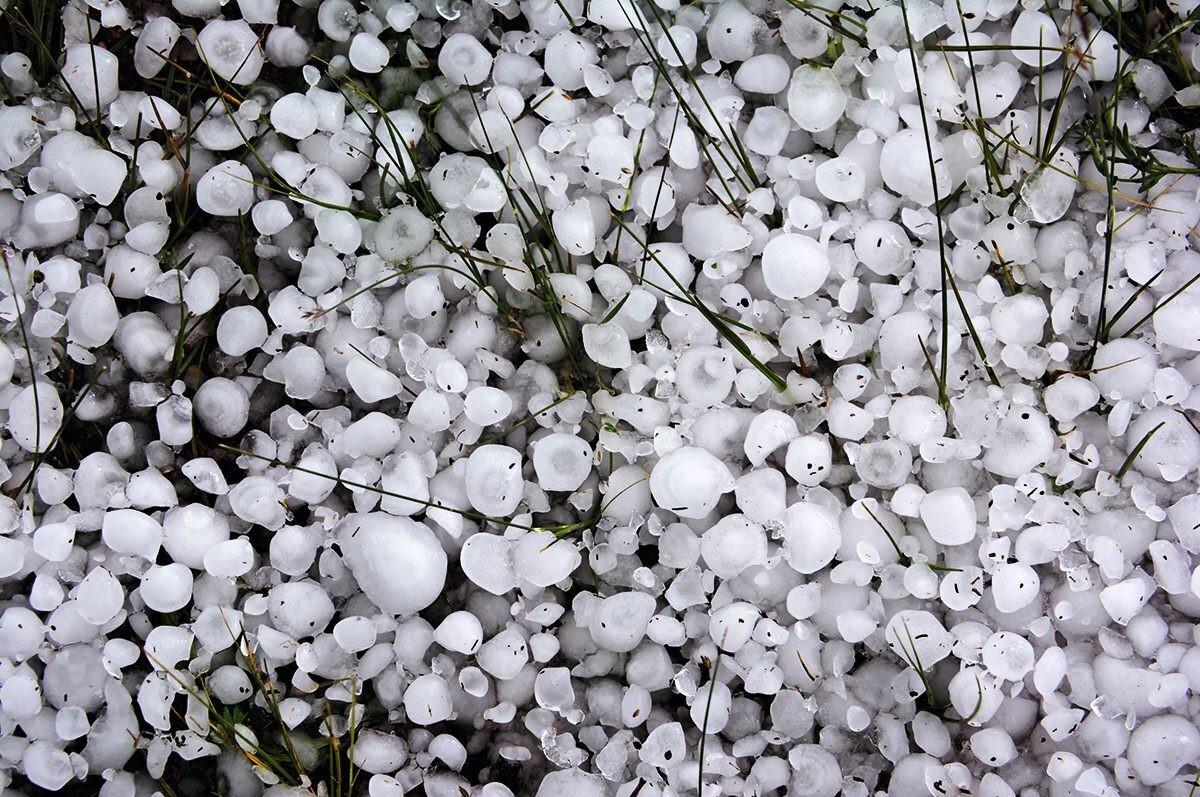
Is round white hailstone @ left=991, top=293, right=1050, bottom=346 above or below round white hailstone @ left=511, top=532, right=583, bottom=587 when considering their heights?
above

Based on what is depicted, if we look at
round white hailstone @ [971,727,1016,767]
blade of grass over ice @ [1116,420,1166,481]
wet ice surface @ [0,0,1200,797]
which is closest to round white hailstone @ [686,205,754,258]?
wet ice surface @ [0,0,1200,797]

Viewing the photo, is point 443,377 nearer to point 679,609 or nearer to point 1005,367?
point 679,609

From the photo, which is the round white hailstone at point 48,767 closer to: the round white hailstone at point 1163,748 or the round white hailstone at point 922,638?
the round white hailstone at point 922,638

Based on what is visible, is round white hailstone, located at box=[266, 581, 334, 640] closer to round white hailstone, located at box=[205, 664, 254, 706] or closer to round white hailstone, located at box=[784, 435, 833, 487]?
round white hailstone, located at box=[205, 664, 254, 706]

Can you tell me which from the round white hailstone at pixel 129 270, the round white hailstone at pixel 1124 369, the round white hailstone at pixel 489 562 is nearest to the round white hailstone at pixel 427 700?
the round white hailstone at pixel 489 562

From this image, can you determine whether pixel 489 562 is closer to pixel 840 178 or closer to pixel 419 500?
pixel 419 500

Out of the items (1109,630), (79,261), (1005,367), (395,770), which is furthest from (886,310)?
(79,261)
